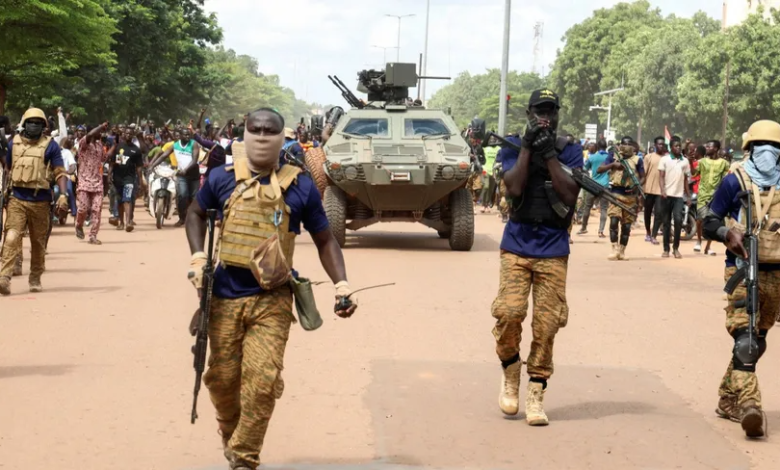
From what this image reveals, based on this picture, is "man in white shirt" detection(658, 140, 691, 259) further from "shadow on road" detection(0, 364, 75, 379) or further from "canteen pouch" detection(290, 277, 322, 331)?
"canteen pouch" detection(290, 277, 322, 331)

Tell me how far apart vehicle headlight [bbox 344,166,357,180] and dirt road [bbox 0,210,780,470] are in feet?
9.39

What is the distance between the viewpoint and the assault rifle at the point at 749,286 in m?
6.91

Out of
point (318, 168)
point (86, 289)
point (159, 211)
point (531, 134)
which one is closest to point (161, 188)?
point (159, 211)

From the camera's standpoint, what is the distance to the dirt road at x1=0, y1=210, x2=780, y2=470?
6254 mm

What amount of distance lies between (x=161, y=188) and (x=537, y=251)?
15555mm

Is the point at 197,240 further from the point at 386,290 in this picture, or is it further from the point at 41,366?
the point at 386,290

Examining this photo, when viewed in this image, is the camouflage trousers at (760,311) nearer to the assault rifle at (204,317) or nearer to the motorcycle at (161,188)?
the assault rifle at (204,317)

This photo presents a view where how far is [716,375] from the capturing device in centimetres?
872

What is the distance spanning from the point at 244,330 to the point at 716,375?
4335 mm

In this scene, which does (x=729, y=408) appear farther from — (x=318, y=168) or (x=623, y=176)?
(x=318, y=168)

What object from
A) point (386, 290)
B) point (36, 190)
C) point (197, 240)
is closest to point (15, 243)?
point (36, 190)

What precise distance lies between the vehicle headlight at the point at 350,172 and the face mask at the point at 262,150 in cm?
1139

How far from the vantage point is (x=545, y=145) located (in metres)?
6.82

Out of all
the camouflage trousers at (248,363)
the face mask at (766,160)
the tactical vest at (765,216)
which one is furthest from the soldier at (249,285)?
the face mask at (766,160)
